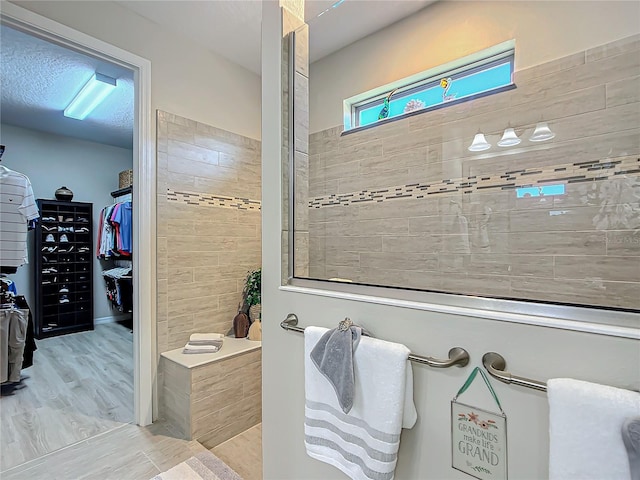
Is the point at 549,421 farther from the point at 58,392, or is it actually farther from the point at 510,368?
the point at 58,392

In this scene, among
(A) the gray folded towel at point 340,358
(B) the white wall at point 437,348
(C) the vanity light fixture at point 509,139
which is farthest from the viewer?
(C) the vanity light fixture at point 509,139

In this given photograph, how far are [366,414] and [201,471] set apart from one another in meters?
1.28

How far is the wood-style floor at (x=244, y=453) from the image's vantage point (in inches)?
72.3

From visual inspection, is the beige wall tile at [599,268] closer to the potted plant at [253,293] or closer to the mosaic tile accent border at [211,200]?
the potted plant at [253,293]

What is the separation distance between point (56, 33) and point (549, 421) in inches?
107

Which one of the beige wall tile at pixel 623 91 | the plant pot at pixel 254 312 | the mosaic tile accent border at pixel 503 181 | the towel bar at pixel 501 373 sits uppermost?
the beige wall tile at pixel 623 91

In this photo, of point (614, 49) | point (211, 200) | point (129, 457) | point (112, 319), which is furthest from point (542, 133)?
point (112, 319)

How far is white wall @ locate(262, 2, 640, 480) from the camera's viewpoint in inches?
27.3

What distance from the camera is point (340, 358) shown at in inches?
38.1

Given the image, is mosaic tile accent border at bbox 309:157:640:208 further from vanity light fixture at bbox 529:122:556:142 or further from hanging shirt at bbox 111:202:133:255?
hanging shirt at bbox 111:202:133:255

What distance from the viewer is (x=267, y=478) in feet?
4.35

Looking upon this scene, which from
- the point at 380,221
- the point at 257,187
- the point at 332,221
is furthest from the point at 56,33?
the point at 380,221

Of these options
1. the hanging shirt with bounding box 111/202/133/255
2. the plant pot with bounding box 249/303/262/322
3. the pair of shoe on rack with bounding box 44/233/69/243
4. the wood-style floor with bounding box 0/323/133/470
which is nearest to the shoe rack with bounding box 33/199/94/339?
the pair of shoe on rack with bounding box 44/233/69/243

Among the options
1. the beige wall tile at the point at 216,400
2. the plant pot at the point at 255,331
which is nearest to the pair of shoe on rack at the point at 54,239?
the plant pot at the point at 255,331
